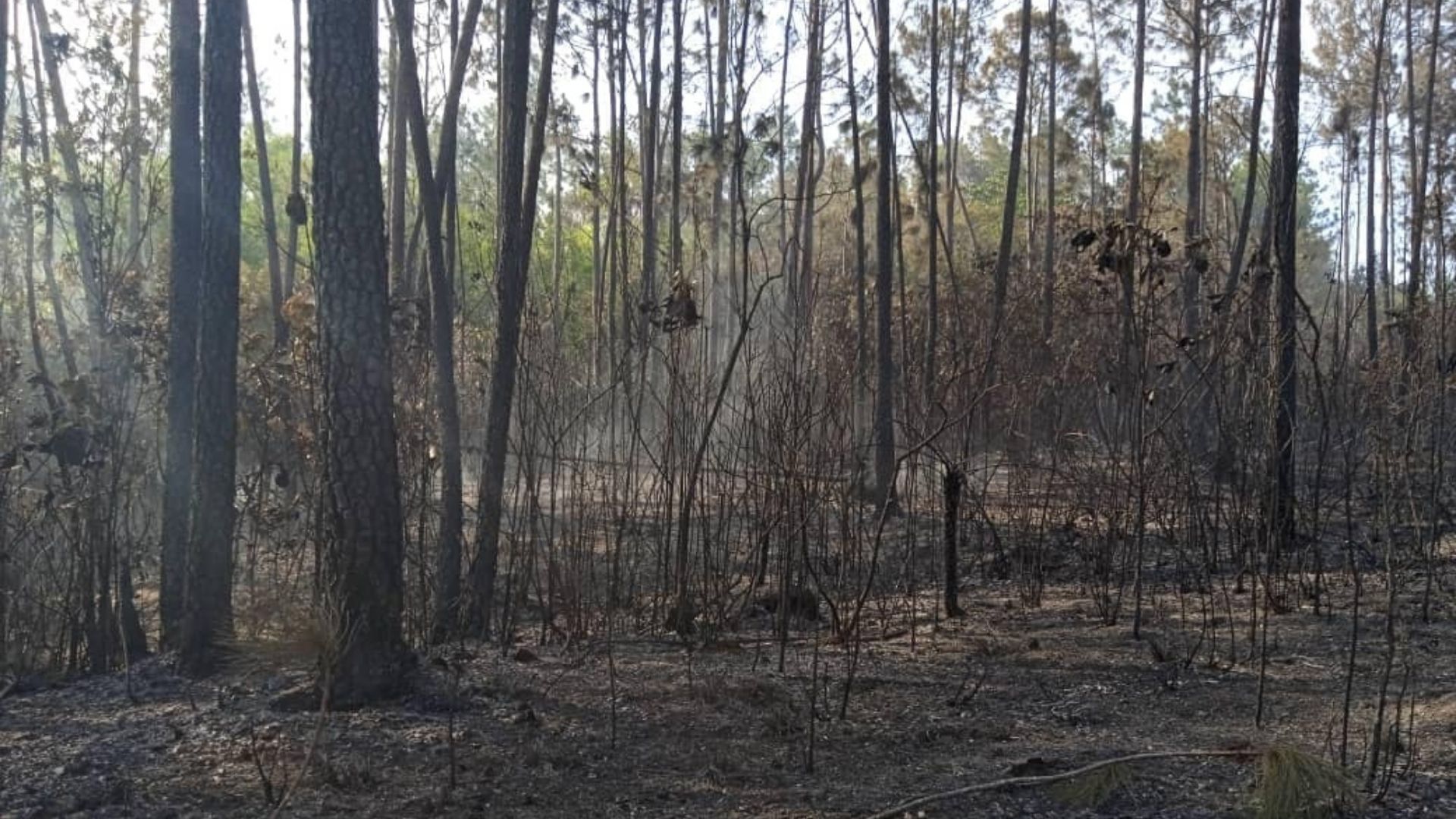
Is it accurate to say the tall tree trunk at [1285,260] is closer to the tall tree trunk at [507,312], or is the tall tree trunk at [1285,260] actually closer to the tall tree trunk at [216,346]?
the tall tree trunk at [507,312]

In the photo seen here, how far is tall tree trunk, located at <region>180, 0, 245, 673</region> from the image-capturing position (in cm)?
628

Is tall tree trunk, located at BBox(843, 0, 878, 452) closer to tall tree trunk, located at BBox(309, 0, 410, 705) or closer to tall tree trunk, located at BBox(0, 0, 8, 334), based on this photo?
tall tree trunk, located at BBox(309, 0, 410, 705)

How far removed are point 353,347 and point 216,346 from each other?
1.80 m

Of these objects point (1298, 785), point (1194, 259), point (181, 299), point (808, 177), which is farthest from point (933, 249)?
point (1298, 785)

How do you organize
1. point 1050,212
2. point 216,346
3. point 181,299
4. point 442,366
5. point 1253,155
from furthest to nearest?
point 1050,212
point 1253,155
point 442,366
point 181,299
point 216,346

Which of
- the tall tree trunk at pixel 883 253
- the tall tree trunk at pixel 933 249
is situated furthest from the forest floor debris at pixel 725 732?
the tall tree trunk at pixel 883 253

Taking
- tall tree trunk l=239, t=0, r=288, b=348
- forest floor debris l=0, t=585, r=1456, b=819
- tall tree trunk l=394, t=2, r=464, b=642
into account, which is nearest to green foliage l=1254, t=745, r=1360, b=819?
forest floor debris l=0, t=585, r=1456, b=819

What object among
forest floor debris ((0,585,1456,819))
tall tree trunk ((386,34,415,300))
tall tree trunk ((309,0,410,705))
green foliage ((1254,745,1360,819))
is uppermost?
tall tree trunk ((386,34,415,300))

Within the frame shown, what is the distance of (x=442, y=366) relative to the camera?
769cm

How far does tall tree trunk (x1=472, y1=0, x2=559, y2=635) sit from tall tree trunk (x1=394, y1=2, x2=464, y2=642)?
263 millimetres

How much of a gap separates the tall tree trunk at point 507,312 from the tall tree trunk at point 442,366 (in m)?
0.26

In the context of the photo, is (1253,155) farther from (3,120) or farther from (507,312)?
(3,120)

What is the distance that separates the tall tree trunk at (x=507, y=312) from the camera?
22.5 ft

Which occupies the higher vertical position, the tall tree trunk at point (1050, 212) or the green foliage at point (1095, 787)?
the tall tree trunk at point (1050, 212)
